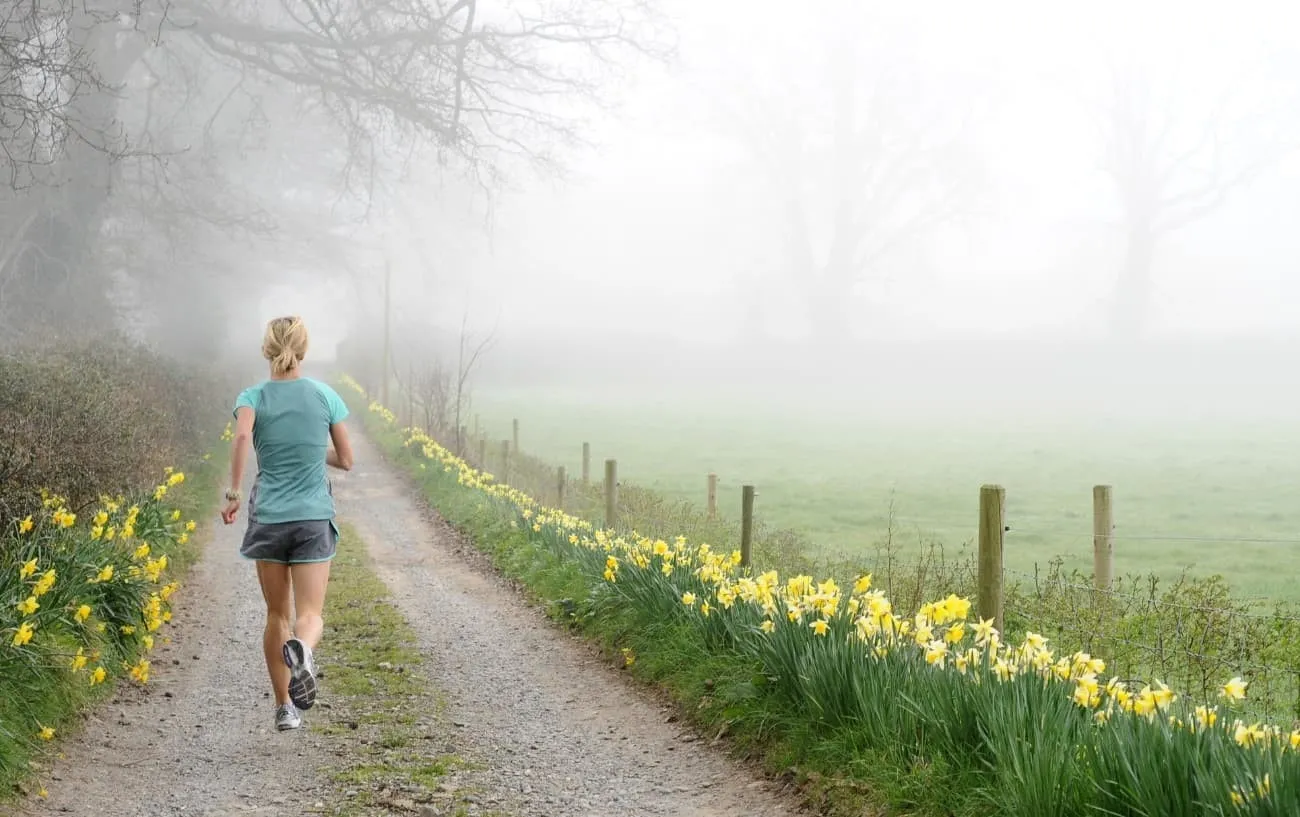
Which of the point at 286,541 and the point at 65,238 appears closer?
the point at 286,541

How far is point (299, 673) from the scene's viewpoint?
5.20 meters

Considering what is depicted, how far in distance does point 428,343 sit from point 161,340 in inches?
945

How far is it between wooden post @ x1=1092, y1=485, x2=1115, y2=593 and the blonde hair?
592 cm

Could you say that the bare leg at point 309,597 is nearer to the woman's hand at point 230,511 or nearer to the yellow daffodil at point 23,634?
the woman's hand at point 230,511

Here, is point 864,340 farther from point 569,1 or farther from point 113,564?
point 113,564

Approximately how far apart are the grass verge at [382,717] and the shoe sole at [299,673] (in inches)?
14.8

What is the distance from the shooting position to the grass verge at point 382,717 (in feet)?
16.2

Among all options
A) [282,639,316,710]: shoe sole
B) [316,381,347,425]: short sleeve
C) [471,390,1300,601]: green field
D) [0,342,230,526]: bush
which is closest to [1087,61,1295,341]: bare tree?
[471,390,1300,601]: green field

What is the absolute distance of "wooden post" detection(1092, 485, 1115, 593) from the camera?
29.6 feet

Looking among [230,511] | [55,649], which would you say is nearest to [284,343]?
[230,511]

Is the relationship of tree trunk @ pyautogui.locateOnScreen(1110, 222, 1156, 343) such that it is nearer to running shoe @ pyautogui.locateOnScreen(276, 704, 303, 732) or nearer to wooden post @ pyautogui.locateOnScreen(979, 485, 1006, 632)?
wooden post @ pyautogui.locateOnScreen(979, 485, 1006, 632)

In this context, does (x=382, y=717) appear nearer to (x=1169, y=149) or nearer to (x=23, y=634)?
(x=23, y=634)

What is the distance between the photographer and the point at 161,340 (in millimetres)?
33594

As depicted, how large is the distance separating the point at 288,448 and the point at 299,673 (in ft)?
3.37
